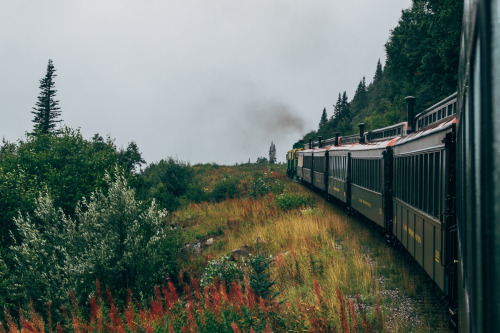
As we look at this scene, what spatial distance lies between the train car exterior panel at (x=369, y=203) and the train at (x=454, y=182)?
0.10 ft

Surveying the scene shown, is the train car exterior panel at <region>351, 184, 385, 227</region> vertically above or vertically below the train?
below

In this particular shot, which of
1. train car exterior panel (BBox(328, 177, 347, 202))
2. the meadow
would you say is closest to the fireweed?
the meadow

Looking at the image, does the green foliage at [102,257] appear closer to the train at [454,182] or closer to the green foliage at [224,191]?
the train at [454,182]

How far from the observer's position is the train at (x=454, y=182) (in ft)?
3.10

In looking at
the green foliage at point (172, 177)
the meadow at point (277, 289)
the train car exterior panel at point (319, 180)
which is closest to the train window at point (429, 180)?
the meadow at point (277, 289)

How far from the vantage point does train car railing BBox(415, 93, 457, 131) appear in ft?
20.6

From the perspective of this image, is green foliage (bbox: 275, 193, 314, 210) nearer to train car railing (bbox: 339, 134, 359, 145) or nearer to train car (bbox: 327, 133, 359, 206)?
train car (bbox: 327, 133, 359, 206)

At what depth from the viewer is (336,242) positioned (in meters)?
11.4

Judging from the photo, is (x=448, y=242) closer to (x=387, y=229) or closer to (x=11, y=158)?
(x=387, y=229)

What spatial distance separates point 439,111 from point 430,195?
248 cm

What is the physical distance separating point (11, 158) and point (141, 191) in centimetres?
1199

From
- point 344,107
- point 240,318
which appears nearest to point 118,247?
point 240,318

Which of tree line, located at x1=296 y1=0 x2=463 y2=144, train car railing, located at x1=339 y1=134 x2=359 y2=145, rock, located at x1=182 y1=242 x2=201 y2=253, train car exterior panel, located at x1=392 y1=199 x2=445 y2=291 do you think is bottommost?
rock, located at x1=182 y1=242 x2=201 y2=253

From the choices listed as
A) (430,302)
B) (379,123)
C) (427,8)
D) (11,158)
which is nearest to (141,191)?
(11,158)
